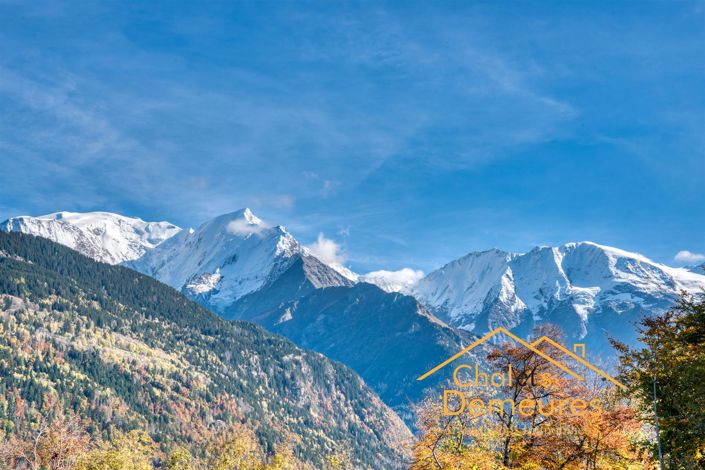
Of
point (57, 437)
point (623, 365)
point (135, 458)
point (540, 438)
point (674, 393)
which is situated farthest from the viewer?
point (135, 458)

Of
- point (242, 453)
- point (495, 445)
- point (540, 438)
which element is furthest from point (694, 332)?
point (242, 453)

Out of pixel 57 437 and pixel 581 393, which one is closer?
pixel 581 393

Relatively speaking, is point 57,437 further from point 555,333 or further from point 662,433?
point 662,433

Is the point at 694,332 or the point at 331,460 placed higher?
the point at 694,332

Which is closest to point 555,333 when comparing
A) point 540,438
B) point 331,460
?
point 540,438

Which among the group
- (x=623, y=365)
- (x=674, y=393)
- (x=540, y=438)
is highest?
(x=623, y=365)

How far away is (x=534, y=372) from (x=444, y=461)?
10.9m

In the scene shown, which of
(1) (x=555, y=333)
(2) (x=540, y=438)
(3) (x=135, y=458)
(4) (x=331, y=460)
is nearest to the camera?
(2) (x=540, y=438)

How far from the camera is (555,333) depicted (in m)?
53.1

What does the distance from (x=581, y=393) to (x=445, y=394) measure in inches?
463

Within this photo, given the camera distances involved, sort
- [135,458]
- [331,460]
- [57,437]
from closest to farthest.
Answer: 1. [57,437]
2. [331,460]
3. [135,458]

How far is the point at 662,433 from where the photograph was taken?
42.3 metres

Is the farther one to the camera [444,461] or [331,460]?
[331,460]

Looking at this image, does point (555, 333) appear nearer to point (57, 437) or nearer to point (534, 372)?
point (534, 372)
